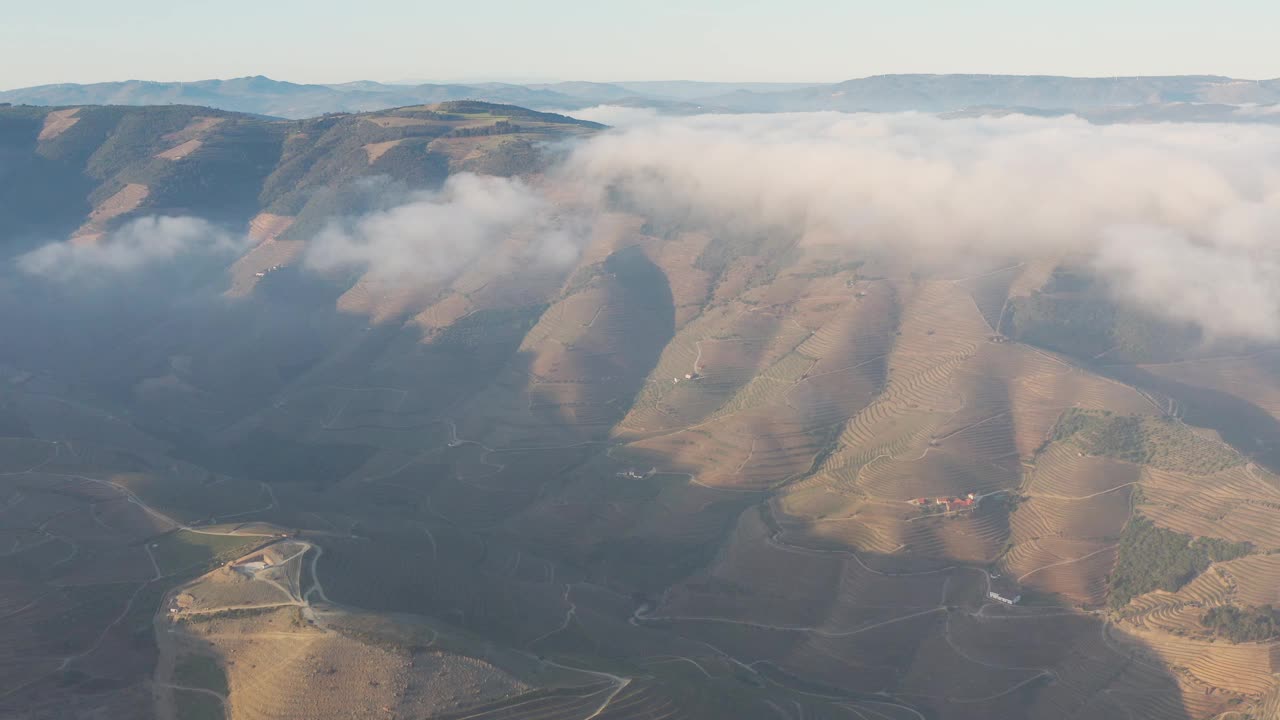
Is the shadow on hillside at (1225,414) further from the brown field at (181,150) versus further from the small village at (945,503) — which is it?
the brown field at (181,150)

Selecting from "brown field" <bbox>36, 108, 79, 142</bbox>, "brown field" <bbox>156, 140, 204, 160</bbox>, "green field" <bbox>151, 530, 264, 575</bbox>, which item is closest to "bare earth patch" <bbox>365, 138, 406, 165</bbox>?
"brown field" <bbox>156, 140, 204, 160</bbox>

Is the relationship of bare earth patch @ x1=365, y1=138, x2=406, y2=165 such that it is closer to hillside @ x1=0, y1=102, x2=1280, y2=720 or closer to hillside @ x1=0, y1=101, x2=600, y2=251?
hillside @ x1=0, y1=101, x2=600, y2=251

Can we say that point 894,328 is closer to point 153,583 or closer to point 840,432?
point 840,432

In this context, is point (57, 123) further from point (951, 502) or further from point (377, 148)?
point (951, 502)

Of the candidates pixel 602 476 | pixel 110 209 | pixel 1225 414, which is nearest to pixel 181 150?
pixel 110 209

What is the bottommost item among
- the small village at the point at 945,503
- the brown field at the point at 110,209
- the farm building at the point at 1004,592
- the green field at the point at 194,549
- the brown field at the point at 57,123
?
the farm building at the point at 1004,592

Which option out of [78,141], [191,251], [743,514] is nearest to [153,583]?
[743,514]

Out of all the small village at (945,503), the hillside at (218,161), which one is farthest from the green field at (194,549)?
the hillside at (218,161)

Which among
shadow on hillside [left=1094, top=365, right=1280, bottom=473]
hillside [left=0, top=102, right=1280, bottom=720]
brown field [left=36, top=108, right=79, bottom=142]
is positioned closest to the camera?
hillside [left=0, top=102, right=1280, bottom=720]
